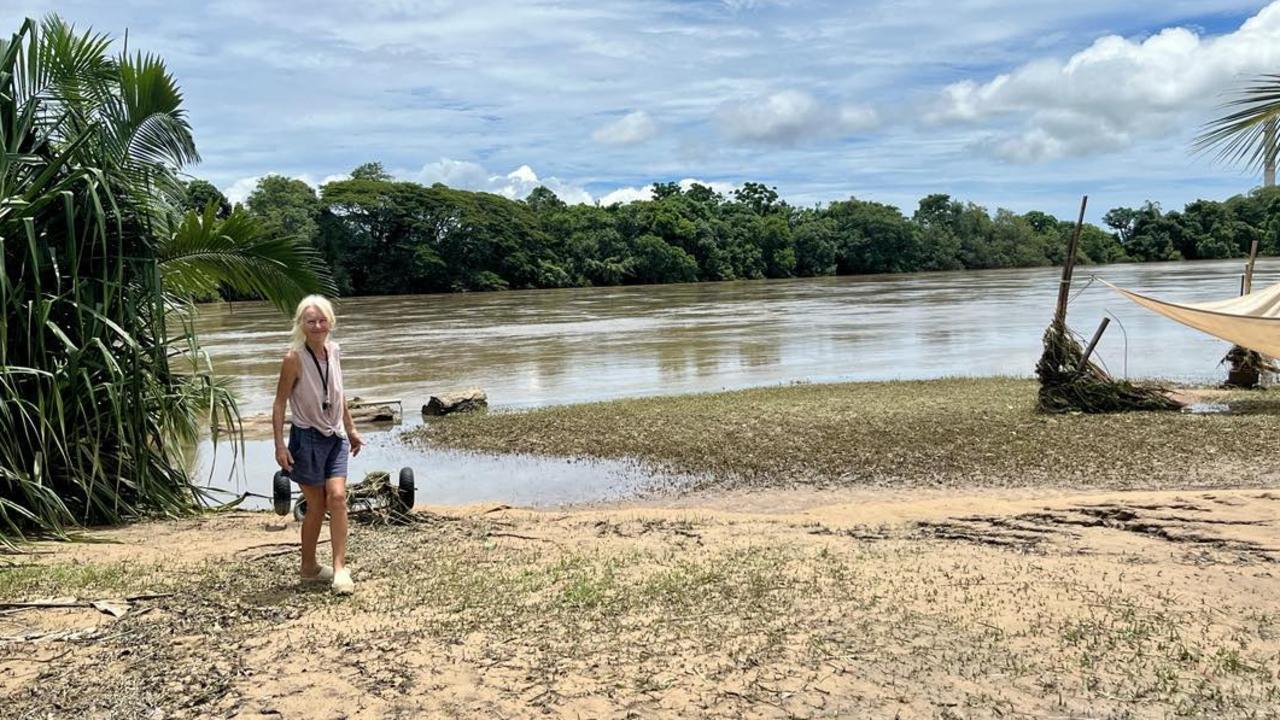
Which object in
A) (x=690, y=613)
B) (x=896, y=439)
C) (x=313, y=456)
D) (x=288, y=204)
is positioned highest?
(x=288, y=204)

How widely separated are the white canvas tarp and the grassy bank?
2.54 ft

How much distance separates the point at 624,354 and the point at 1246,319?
501 inches

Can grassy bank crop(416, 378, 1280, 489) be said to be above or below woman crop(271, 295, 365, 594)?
below

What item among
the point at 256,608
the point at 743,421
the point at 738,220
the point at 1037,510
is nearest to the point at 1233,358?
the point at 743,421

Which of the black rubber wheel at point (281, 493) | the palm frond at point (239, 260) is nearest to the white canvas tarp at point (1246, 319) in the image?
the palm frond at point (239, 260)

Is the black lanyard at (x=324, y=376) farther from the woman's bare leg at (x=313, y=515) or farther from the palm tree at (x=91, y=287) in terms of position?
the palm tree at (x=91, y=287)

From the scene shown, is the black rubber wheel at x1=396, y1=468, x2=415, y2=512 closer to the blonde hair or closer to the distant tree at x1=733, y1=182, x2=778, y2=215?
the blonde hair

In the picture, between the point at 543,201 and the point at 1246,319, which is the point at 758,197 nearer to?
the point at 543,201

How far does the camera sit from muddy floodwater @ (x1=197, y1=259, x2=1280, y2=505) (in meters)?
10.4

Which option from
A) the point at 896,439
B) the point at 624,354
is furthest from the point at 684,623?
the point at 624,354

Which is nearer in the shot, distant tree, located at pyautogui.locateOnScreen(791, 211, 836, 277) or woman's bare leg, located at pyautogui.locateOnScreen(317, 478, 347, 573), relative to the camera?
woman's bare leg, located at pyautogui.locateOnScreen(317, 478, 347, 573)

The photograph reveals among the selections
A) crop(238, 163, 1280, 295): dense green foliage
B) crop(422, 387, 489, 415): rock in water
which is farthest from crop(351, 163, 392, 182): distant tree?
crop(422, 387, 489, 415): rock in water

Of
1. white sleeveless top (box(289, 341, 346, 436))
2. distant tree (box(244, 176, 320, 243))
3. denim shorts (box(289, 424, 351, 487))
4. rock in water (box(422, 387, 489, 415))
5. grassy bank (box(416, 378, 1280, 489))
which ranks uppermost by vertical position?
distant tree (box(244, 176, 320, 243))

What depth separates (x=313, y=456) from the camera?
4707 mm
